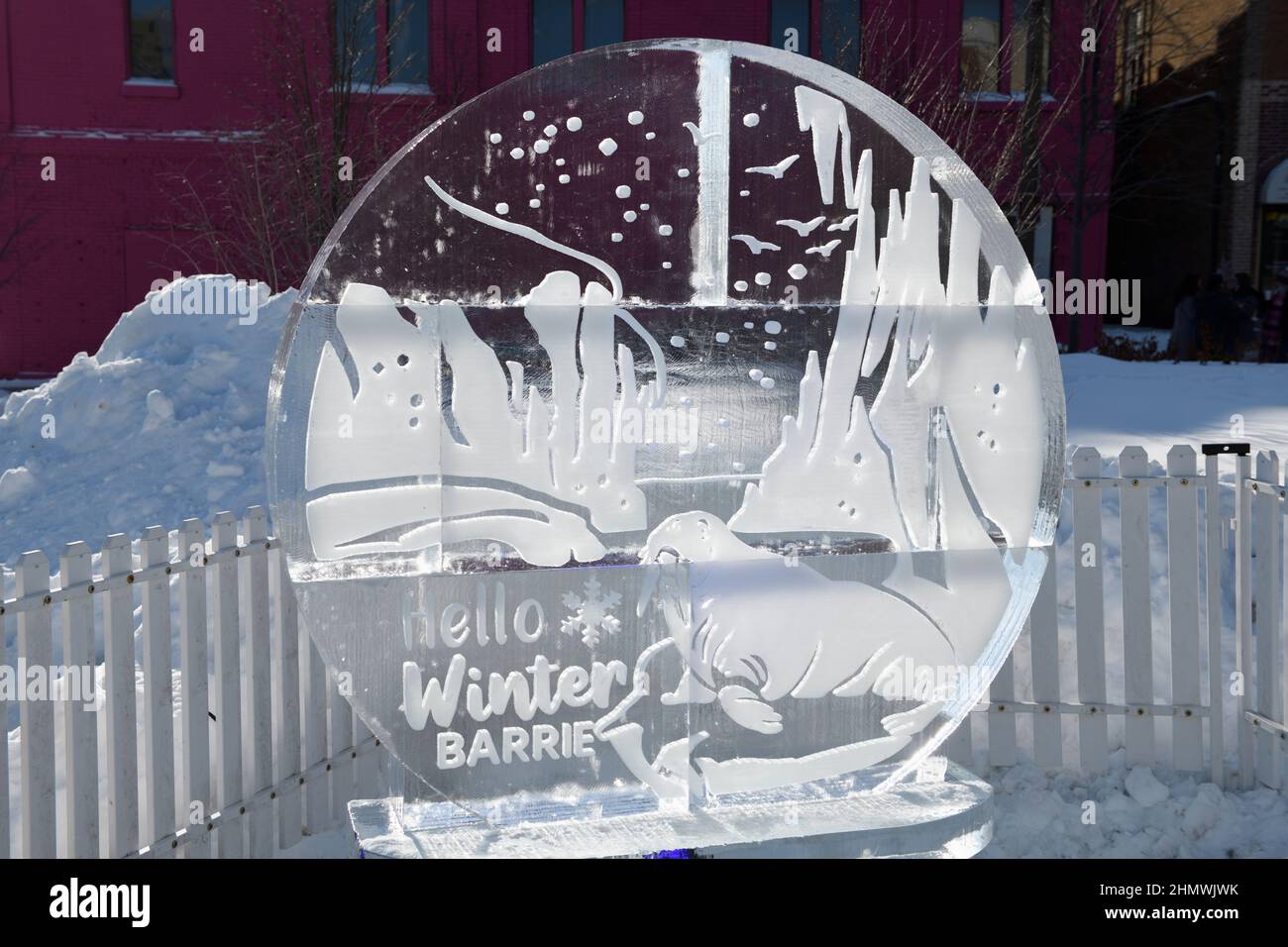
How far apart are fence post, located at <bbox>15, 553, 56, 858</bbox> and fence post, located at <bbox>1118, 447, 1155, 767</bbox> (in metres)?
3.77

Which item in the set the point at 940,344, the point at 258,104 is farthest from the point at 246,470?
the point at 258,104

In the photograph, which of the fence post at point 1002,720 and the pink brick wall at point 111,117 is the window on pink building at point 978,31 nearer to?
the pink brick wall at point 111,117

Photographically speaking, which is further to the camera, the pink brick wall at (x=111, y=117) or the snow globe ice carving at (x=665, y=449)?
the pink brick wall at (x=111, y=117)

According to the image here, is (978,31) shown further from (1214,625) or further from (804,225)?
(804,225)

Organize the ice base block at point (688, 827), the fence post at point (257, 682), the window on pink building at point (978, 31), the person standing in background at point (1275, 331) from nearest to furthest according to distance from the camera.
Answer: the ice base block at point (688, 827) → the fence post at point (257, 682) → the person standing in background at point (1275, 331) → the window on pink building at point (978, 31)

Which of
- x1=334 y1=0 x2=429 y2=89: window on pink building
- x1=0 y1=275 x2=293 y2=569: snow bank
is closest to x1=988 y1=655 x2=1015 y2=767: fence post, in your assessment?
x1=0 y1=275 x2=293 y2=569: snow bank

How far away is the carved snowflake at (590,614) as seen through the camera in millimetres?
3807

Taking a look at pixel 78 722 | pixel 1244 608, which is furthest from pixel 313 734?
pixel 1244 608

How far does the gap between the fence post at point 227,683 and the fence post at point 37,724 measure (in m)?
0.69

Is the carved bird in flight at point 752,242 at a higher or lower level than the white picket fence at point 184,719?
higher

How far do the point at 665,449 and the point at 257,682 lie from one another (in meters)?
1.54

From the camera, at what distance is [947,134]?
11.6 m

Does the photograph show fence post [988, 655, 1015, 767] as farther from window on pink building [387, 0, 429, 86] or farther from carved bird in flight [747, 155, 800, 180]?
window on pink building [387, 0, 429, 86]

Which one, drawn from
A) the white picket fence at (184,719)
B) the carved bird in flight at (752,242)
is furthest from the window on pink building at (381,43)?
the carved bird in flight at (752,242)
